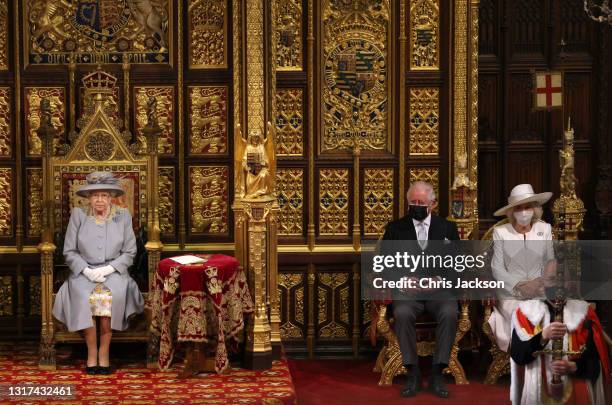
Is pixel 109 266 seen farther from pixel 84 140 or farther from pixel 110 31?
pixel 110 31

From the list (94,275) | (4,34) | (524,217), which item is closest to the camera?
(94,275)

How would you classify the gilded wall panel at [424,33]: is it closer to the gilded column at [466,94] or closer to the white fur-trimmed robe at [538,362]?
the gilded column at [466,94]

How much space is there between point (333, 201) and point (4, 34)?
10.3ft

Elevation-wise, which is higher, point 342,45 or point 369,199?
point 342,45

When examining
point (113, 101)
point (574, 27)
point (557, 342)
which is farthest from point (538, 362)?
point (113, 101)

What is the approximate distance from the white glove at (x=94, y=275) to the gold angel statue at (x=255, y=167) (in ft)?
4.23

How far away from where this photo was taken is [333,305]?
11.1m

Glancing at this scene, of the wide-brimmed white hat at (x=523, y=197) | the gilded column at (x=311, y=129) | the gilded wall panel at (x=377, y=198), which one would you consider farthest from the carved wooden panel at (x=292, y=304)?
the wide-brimmed white hat at (x=523, y=197)

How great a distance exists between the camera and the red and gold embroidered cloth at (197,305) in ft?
31.6

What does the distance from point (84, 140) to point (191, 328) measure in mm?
1968

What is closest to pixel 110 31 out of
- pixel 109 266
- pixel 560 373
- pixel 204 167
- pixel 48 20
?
pixel 48 20

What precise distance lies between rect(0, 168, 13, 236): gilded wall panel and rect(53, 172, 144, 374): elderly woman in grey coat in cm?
108

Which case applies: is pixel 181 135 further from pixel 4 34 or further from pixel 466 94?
pixel 466 94

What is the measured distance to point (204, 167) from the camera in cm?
1102
